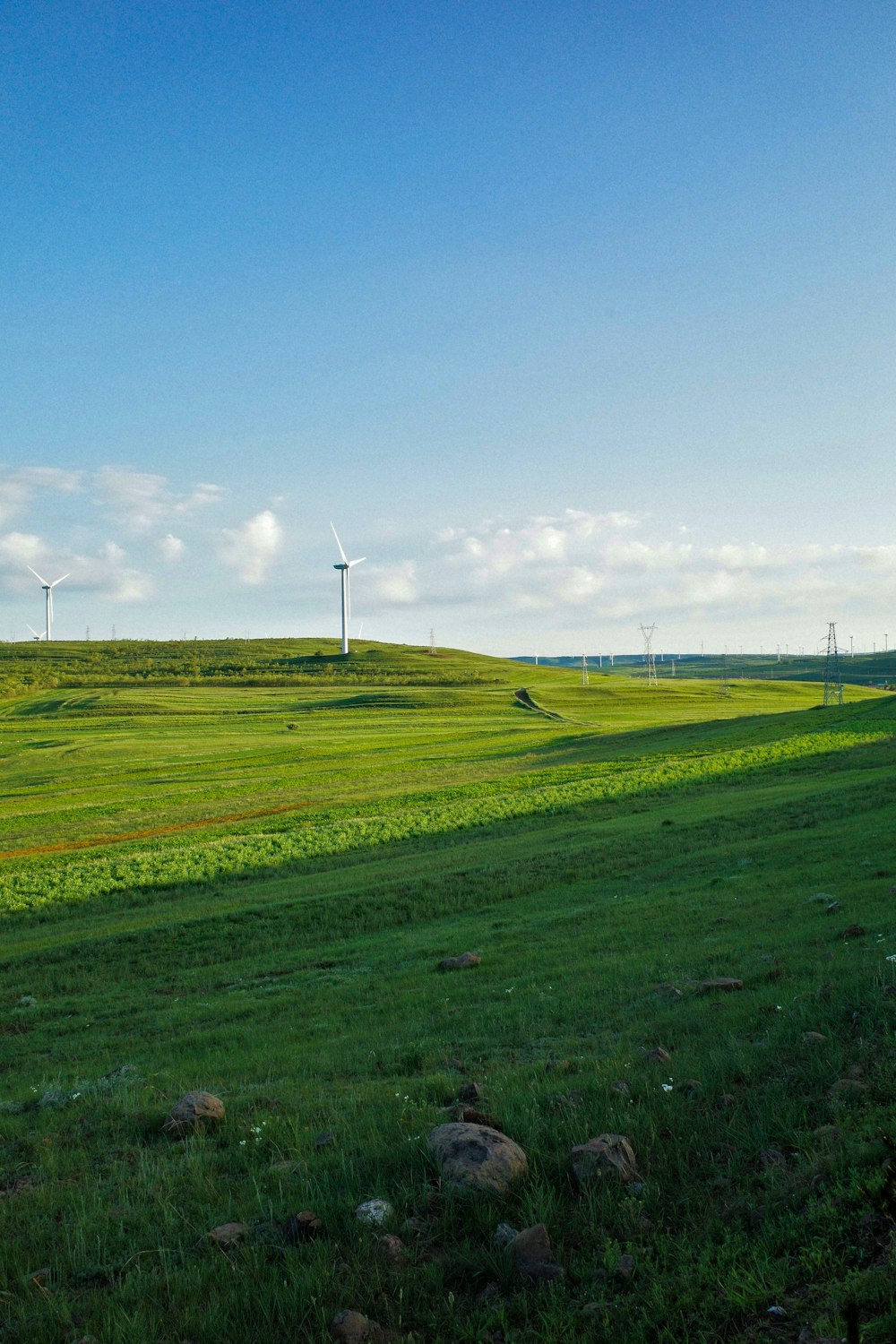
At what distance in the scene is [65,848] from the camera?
144 feet

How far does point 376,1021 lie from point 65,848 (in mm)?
34881

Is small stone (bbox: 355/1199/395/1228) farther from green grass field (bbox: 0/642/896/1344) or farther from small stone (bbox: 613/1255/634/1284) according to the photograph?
small stone (bbox: 613/1255/634/1284)

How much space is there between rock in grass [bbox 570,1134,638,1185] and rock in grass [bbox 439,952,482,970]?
10.2 meters

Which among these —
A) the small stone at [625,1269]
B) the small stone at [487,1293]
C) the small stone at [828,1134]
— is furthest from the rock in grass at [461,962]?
the small stone at [625,1269]

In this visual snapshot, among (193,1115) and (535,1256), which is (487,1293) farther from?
(193,1115)

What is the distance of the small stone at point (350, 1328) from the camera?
5520mm

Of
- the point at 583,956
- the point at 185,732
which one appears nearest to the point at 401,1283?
the point at 583,956

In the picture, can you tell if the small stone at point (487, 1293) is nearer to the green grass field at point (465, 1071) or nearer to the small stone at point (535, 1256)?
the green grass field at point (465, 1071)

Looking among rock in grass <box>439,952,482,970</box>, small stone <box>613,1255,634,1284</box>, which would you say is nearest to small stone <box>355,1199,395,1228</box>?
small stone <box>613,1255,634,1284</box>

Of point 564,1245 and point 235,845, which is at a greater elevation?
point 564,1245

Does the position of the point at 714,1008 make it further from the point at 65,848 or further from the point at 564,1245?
the point at 65,848

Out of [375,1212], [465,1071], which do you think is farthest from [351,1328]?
[465,1071]

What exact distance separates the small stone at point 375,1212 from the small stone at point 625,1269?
5.85ft

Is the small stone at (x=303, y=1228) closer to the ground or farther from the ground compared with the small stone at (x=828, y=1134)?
closer to the ground
